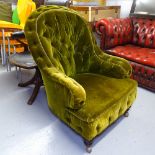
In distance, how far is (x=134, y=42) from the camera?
287 cm

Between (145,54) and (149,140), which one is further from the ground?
(145,54)

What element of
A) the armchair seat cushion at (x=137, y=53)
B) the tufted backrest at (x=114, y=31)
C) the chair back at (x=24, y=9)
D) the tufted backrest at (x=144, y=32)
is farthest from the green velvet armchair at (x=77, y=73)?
the chair back at (x=24, y=9)

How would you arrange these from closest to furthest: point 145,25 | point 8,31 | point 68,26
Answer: point 68,26
point 8,31
point 145,25

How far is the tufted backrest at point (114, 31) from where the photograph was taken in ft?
8.29

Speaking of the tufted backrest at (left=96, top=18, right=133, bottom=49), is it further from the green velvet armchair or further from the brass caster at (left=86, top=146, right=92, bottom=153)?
the brass caster at (left=86, top=146, right=92, bottom=153)

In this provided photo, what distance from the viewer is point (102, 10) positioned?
119 inches

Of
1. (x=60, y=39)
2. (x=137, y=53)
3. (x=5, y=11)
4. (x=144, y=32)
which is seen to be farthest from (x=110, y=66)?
(x=5, y=11)

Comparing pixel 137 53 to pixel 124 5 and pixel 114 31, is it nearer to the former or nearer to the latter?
pixel 114 31

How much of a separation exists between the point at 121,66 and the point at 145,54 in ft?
2.64

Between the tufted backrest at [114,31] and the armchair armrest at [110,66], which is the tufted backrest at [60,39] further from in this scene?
the tufted backrest at [114,31]

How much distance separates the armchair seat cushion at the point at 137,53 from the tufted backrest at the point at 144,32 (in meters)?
0.08

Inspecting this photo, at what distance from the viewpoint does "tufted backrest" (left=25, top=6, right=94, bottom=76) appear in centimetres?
151

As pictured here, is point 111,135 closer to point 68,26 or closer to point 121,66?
point 121,66

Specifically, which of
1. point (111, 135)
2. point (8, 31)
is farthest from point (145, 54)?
point (8, 31)
